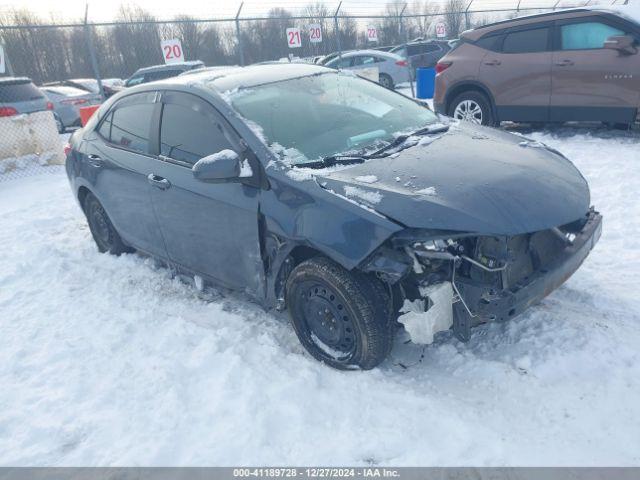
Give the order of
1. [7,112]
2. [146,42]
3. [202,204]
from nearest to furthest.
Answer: [202,204] < [7,112] < [146,42]

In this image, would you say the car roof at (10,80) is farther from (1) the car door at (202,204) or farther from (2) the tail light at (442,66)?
(1) the car door at (202,204)

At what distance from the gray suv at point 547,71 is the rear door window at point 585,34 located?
0.5 inches

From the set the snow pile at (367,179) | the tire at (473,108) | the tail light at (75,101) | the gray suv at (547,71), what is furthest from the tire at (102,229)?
the tail light at (75,101)

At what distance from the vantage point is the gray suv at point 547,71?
6.61 metres

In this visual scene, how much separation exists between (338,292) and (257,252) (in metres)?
→ 0.69

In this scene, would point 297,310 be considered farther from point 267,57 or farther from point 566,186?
point 267,57

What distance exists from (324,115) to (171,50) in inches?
449

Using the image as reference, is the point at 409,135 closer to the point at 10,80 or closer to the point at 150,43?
the point at 10,80

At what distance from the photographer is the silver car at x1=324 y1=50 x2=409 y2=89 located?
57.5 feet

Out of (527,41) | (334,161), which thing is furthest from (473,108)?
(334,161)

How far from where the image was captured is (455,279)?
106 inches

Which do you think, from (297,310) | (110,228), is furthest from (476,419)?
(110,228)

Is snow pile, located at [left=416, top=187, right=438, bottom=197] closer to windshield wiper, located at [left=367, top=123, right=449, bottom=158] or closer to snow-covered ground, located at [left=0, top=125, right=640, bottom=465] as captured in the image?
windshield wiper, located at [left=367, top=123, right=449, bottom=158]

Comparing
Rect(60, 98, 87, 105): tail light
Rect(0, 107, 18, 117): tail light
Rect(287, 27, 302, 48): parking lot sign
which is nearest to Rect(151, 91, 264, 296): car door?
Rect(0, 107, 18, 117): tail light
